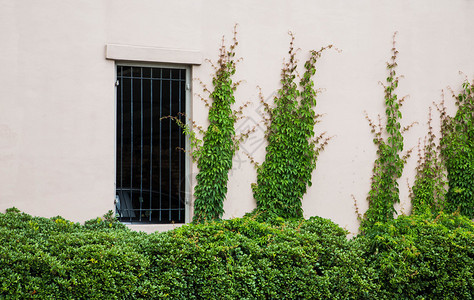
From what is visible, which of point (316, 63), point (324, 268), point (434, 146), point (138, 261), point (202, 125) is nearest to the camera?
point (138, 261)

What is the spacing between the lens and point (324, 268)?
485 centimetres

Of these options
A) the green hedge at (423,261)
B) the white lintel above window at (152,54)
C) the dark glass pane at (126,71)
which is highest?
the white lintel above window at (152,54)

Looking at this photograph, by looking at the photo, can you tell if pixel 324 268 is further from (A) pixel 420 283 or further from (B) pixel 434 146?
(B) pixel 434 146

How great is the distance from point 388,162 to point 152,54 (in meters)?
3.87

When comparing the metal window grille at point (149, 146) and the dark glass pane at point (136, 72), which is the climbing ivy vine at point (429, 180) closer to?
the metal window grille at point (149, 146)

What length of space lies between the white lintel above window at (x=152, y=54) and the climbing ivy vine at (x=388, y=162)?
2.87 m

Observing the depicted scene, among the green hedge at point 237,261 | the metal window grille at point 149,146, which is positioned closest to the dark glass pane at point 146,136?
the metal window grille at point 149,146

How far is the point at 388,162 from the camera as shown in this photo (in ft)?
24.1

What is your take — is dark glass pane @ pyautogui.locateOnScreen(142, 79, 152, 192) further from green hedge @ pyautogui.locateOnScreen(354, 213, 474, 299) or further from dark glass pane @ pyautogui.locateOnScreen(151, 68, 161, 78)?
green hedge @ pyautogui.locateOnScreen(354, 213, 474, 299)

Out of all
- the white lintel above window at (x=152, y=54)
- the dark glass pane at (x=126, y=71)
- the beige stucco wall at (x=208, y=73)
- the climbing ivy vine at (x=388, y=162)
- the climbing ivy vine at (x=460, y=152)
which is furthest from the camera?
the climbing ivy vine at (x=460, y=152)

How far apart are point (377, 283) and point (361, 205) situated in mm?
2467

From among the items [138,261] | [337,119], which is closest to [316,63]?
[337,119]

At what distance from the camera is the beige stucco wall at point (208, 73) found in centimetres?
588

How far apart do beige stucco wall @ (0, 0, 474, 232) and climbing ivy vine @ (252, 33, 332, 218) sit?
0.15 meters
